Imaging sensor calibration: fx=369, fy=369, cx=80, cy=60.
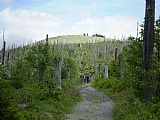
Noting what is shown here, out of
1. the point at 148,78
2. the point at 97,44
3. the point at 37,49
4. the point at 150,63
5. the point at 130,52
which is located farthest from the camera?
the point at 97,44

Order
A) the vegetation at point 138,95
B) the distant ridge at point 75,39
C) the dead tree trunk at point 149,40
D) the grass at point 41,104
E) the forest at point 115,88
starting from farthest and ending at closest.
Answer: the distant ridge at point 75,39, the dead tree trunk at point 149,40, the grass at point 41,104, the vegetation at point 138,95, the forest at point 115,88

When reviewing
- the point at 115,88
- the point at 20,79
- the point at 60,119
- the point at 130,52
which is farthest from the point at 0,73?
the point at 115,88

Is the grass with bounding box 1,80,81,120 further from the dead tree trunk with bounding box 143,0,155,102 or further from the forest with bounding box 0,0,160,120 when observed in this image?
the dead tree trunk with bounding box 143,0,155,102

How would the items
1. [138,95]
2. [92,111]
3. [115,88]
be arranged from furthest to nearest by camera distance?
[115,88] < [92,111] < [138,95]

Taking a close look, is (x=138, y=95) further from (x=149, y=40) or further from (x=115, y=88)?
(x=115, y=88)

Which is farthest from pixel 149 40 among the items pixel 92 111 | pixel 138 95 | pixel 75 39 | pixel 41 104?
pixel 75 39

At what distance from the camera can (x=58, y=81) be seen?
3269cm

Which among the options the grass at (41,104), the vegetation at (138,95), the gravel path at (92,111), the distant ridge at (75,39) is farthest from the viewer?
the distant ridge at (75,39)

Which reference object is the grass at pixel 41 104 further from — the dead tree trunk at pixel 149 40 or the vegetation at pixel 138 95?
the dead tree trunk at pixel 149 40

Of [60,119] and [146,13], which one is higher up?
[146,13]

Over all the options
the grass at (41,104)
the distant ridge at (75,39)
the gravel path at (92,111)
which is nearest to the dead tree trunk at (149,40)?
the gravel path at (92,111)

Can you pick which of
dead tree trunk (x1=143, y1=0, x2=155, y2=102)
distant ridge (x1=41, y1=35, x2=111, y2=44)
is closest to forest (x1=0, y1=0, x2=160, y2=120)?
dead tree trunk (x1=143, y1=0, x2=155, y2=102)

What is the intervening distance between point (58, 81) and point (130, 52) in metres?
10.9

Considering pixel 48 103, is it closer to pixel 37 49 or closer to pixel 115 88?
pixel 115 88
